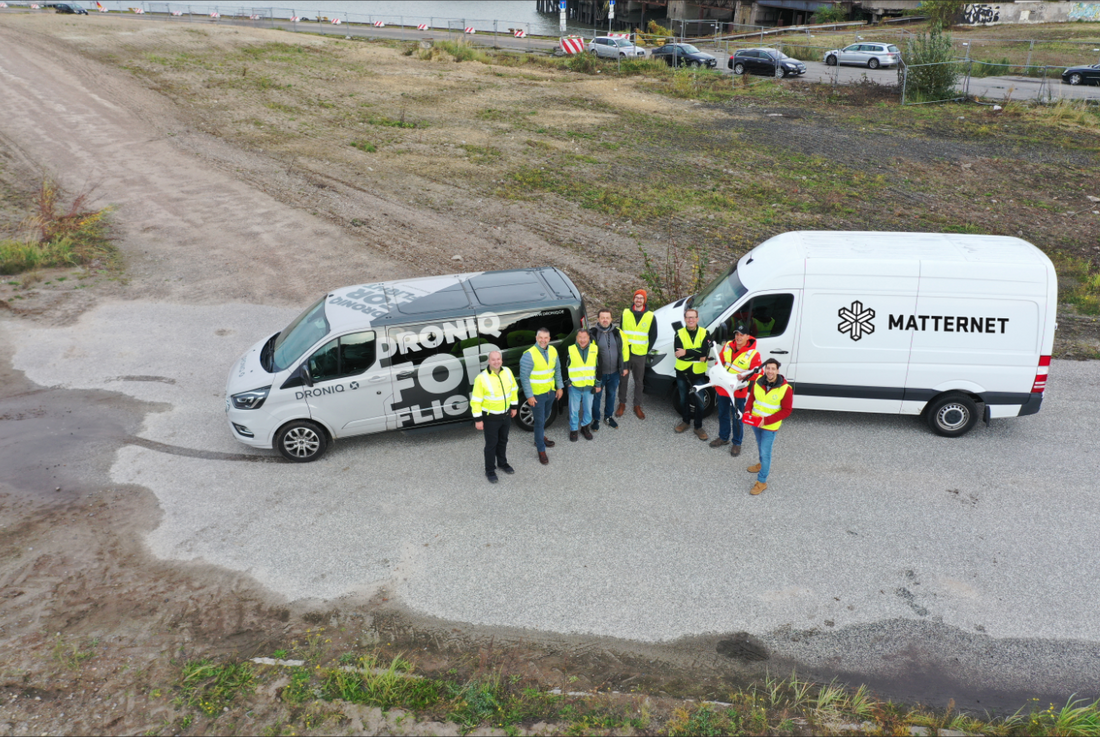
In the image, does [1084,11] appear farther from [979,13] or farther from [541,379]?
[541,379]

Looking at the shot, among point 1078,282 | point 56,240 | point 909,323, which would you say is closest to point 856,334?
point 909,323

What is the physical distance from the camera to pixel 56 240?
15469mm

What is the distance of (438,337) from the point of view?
29.7 ft

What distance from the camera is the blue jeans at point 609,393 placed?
31.8 ft

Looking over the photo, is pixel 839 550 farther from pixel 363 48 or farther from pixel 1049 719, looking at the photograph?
pixel 363 48

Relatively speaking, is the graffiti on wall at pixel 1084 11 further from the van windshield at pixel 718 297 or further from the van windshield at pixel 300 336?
the van windshield at pixel 300 336

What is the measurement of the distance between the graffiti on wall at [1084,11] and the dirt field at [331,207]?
1395 inches

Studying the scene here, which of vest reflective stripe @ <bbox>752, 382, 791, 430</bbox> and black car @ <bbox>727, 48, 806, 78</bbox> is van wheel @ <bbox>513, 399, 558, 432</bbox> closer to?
vest reflective stripe @ <bbox>752, 382, 791, 430</bbox>

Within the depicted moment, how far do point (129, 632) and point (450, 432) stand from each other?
4429mm

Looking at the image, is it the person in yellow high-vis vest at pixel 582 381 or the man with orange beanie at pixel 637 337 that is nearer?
the person in yellow high-vis vest at pixel 582 381

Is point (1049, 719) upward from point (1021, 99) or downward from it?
downward

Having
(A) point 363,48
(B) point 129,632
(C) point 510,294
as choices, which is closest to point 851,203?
(C) point 510,294

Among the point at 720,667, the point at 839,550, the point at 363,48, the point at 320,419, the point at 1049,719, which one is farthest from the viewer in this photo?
the point at 363,48

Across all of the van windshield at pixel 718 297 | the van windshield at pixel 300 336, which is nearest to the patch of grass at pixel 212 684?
the van windshield at pixel 300 336
